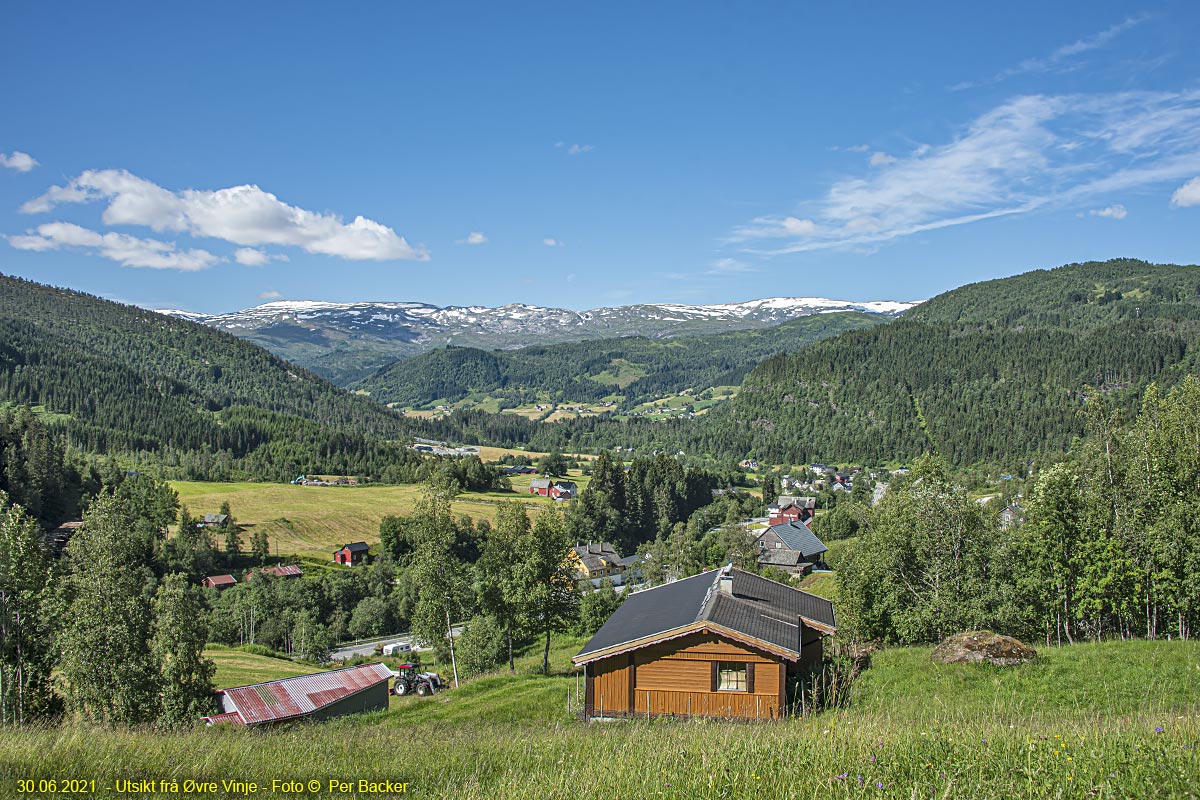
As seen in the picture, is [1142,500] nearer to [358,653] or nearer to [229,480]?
[358,653]

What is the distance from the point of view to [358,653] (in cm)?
6812

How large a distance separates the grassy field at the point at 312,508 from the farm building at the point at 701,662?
239 ft

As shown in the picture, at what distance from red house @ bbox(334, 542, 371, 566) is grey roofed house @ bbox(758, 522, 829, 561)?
174ft

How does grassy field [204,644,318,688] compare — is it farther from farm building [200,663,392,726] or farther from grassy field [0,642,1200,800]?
grassy field [0,642,1200,800]

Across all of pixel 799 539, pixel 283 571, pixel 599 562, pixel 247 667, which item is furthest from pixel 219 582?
pixel 799 539

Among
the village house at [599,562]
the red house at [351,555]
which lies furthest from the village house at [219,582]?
the village house at [599,562]

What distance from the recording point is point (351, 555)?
9406 centimetres

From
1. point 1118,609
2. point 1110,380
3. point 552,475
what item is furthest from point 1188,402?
point 1110,380

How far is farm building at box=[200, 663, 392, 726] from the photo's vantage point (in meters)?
28.4

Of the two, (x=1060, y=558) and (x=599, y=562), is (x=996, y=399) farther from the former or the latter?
(x=1060, y=558)

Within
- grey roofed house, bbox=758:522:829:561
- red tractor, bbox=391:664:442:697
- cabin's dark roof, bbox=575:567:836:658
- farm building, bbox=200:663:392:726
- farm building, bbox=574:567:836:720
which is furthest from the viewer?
grey roofed house, bbox=758:522:829:561

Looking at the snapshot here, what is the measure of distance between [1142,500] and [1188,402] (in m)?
8.14

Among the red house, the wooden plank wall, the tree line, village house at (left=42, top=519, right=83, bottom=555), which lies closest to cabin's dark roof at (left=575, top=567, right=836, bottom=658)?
the wooden plank wall

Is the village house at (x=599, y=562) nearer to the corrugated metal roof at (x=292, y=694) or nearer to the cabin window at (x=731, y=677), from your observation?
the corrugated metal roof at (x=292, y=694)
